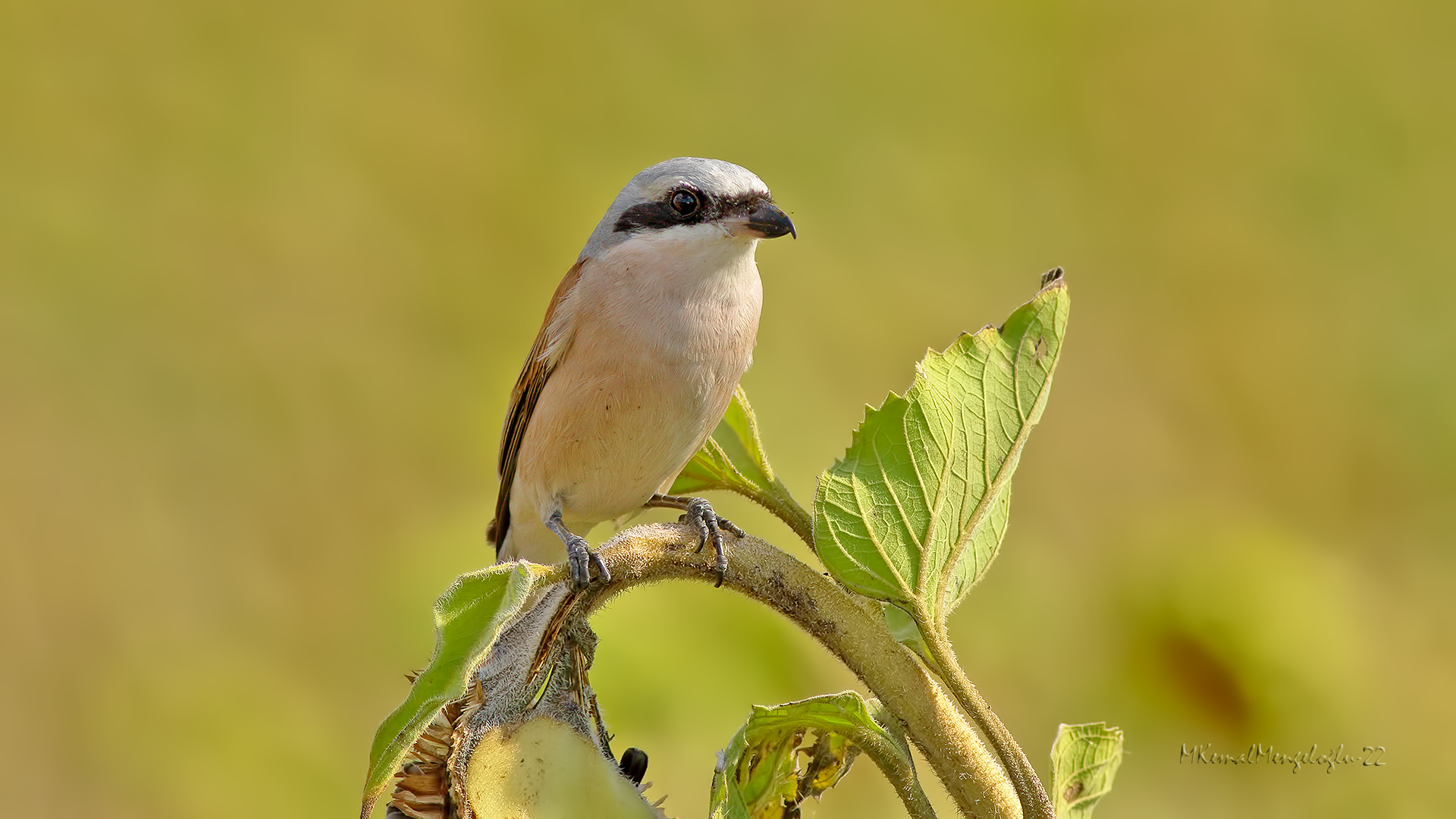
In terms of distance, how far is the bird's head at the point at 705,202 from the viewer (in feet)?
6.18

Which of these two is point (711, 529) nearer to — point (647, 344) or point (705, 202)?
point (647, 344)

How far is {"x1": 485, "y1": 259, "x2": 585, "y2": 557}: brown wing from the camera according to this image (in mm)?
2094

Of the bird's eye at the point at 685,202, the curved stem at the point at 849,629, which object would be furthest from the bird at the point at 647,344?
the curved stem at the point at 849,629

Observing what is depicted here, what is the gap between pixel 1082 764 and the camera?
3.62 ft

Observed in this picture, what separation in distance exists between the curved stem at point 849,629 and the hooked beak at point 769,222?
915 millimetres

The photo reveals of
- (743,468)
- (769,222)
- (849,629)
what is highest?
(769,222)

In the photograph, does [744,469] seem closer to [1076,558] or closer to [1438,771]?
[1438,771]

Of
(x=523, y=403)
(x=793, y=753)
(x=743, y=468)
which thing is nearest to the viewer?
(x=793, y=753)

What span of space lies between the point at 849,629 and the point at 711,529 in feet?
0.66

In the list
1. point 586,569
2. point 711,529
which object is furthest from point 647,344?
point 586,569

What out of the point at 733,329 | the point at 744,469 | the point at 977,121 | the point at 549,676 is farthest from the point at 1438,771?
the point at 977,121

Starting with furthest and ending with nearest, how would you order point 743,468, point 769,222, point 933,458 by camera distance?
point 769,222
point 743,468
point 933,458

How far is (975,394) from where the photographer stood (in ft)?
3.20

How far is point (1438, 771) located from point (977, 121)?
3.24m
